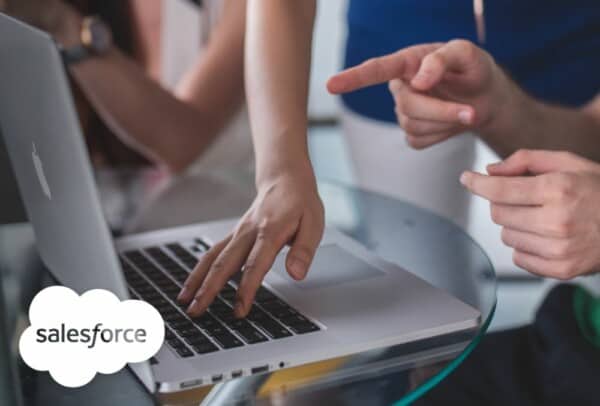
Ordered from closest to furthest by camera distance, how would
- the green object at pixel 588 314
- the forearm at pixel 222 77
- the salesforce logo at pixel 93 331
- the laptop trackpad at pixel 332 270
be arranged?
1. the salesforce logo at pixel 93 331
2. the laptop trackpad at pixel 332 270
3. the green object at pixel 588 314
4. the forearm at pixel 222 77

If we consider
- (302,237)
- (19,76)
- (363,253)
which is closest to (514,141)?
(363,253)

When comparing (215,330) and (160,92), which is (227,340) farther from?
(160,92)

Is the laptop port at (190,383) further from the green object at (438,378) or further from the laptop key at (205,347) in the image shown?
the green object at (438,378)

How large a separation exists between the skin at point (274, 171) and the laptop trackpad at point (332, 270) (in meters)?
0.03

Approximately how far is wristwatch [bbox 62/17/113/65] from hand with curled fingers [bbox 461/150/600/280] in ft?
2.54

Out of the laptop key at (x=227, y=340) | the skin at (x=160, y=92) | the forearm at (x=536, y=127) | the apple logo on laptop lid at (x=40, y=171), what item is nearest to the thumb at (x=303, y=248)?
the laptop key at (x=227, y=340)

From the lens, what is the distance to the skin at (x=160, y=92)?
151 cm

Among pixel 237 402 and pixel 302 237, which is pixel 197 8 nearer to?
pixel 302 237

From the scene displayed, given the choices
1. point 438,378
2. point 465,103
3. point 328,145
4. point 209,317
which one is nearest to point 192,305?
point 209,317

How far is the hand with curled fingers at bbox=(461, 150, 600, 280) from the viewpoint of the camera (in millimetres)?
876

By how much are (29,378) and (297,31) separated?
528 mm

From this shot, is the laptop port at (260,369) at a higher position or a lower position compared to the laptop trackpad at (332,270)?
higher

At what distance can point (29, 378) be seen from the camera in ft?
2.67

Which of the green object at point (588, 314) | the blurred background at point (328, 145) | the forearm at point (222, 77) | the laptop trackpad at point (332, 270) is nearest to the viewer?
the laptop trackpad at point (332, 270)
